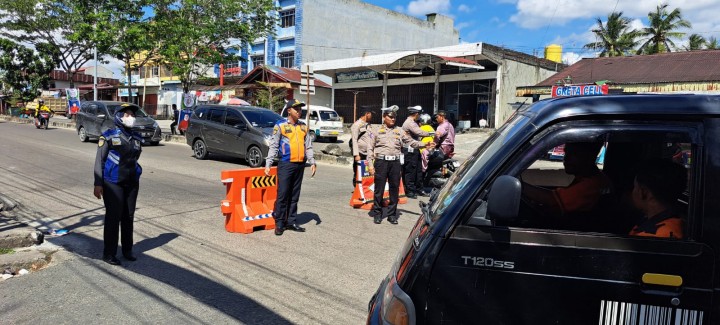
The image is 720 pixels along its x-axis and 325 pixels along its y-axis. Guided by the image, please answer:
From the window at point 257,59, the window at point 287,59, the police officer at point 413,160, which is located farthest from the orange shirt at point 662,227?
the window at point 257,59

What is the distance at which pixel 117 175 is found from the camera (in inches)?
190

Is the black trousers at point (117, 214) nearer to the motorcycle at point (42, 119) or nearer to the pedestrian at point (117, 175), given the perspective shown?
the pedestrian at point (117, 175)

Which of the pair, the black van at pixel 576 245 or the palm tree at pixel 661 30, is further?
the palm tree at pixel 661 30

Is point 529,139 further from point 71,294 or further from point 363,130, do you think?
point 363,130

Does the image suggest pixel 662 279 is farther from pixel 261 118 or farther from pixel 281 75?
pixel 281 75

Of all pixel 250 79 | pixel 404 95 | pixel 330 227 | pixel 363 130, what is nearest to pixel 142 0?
pixel 250 79

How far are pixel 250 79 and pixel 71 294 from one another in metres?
34.0

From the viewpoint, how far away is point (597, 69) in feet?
75.3

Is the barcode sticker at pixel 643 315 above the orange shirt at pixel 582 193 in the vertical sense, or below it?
below

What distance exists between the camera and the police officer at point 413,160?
8953 millimetres

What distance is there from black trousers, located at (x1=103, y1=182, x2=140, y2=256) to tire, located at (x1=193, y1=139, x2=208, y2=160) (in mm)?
9786

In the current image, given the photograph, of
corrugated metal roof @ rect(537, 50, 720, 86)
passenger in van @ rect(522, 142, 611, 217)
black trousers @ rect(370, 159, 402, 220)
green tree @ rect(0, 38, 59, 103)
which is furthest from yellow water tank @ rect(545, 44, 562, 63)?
green tree @ rect(0, 38, 59, 103)

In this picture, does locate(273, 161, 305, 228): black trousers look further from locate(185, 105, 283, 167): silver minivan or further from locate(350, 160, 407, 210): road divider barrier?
locate(185, 105, 283, 167): silver minivan

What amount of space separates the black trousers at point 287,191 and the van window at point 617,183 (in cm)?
412
